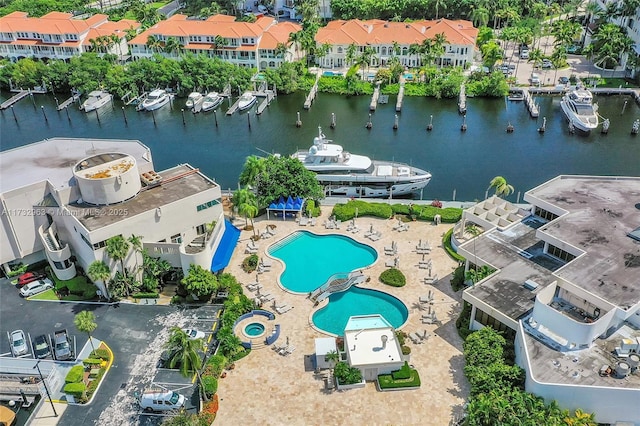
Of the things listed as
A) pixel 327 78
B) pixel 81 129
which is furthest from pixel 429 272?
pixel 81 129

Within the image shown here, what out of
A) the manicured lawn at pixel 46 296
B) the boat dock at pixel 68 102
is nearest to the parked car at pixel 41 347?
the manicured lawn at pixel 46 296

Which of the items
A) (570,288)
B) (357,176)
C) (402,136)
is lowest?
(402,136)

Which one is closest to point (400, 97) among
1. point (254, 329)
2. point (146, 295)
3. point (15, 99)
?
point (254, 329)

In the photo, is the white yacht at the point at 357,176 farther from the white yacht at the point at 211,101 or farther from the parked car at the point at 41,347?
the white yacht at the point at 211,101

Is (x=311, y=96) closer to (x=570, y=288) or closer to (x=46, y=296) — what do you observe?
(x=46, y=296)

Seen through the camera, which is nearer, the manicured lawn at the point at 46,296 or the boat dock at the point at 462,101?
the manicured lawn at the point at 46,296
